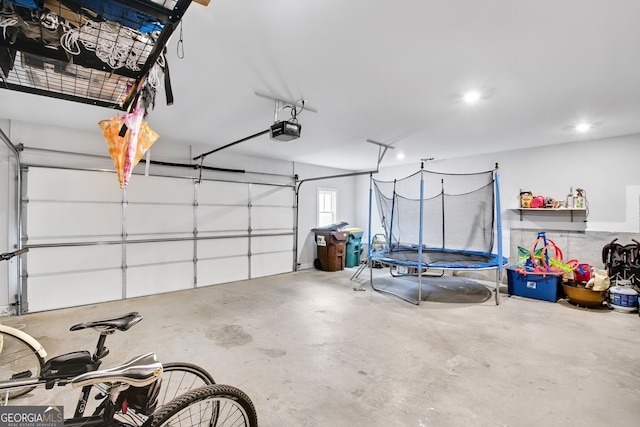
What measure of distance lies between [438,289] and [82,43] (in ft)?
18.1

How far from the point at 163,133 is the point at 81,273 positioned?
2.40m

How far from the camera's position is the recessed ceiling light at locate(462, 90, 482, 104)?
2.92 metres

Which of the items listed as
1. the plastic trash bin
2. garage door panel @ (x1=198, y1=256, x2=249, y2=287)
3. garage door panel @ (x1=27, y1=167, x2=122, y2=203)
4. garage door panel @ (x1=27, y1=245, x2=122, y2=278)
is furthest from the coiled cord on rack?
the plastic trash bin

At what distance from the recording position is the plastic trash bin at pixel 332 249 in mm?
6727

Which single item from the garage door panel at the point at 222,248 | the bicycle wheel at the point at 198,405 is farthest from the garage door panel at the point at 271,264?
the bicycle wheel at the point at 198,405

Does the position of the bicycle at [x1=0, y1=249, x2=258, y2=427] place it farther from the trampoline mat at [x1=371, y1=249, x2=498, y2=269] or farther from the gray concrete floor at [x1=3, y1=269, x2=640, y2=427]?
the trampoline mat at [x1=371, y1=249, x2=498, y2=269]

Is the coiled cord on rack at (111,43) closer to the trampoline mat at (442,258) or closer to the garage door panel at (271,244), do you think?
the trampoline mat at (442,258)

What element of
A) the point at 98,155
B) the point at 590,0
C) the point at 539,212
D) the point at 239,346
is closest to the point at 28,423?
the point at 239,346

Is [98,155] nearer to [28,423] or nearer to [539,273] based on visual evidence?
[28,423]

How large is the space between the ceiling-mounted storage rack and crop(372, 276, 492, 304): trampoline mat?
4.37m

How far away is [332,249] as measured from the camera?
265 inches

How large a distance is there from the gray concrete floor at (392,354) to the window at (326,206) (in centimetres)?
318

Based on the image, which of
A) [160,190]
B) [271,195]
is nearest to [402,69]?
[160,190]

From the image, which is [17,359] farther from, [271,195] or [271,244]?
[271,195]
